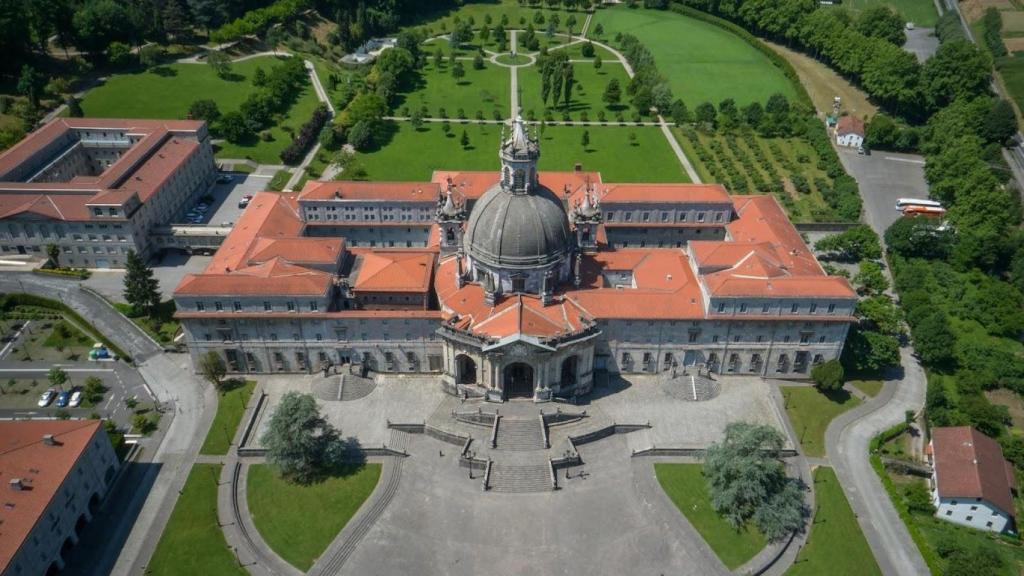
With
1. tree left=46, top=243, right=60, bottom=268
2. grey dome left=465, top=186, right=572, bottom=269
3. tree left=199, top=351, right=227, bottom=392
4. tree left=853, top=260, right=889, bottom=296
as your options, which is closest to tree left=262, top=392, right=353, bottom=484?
tree left=199, top=351, right=227, bottom=392

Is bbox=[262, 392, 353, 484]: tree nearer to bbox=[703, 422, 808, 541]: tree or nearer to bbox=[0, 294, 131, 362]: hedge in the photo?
bbox=[0, 294, 131, 362]: hedge

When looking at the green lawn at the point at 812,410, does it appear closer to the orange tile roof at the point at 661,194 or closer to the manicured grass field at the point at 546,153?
the orange tile roof at the point at 661,194

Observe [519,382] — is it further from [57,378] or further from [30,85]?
[30,85]

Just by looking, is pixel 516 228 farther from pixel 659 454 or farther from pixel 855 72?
pixel 855 72

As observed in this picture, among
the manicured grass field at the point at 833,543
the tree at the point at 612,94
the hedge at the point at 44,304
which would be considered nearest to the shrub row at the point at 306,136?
the hedge at the point at 44,304

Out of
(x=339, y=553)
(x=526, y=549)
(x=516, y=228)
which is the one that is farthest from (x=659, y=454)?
(x=339, y=553)
